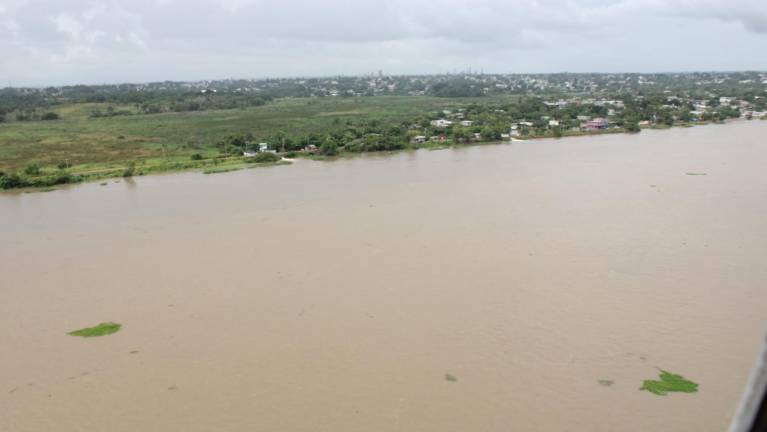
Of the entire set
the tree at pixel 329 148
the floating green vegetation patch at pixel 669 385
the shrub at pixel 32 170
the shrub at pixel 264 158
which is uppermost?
the tree at pixel 329 148

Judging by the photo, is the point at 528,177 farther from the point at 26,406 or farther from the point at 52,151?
the point at 52,151

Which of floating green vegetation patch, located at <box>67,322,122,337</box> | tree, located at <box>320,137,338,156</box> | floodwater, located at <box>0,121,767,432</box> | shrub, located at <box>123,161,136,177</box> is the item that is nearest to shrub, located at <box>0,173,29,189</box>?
floodwater, located at <box>0,121,767,432</box>

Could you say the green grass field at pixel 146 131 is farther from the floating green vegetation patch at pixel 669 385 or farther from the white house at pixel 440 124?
the floating green vegetation patch at pixel 669 385

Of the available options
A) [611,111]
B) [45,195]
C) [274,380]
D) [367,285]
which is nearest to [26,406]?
[274,380]

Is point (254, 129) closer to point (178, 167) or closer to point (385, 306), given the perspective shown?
point (178, 167)

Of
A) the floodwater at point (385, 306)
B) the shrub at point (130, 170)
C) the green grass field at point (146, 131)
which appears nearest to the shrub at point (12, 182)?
the floodwater at point (385, 306)
